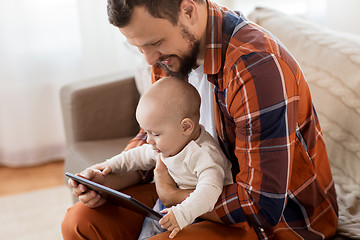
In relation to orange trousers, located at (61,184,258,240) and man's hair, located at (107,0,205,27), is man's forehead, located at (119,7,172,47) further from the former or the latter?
orange trousers, located at (61,184,258,240)

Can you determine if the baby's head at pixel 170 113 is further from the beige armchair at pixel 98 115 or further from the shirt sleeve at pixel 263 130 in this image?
the beige armchair at pixel 98 115

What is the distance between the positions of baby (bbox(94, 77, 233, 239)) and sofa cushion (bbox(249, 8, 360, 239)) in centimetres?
45

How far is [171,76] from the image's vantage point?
1.28m

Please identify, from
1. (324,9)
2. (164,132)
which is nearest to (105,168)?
(164,132)

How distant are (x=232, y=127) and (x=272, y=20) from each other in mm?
710

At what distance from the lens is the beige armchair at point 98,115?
6.36ft

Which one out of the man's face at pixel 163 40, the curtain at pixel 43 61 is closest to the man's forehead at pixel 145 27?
the man's face at pixel 163 40

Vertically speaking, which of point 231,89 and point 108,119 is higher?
point 231,89

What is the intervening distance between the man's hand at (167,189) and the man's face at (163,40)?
27cm

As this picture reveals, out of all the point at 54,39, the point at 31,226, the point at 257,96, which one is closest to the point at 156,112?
the point at 257,96

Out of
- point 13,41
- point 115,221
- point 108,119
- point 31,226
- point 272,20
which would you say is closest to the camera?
point 115,221

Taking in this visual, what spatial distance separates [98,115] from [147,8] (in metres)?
0.93

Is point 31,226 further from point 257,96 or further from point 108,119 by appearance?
point 257,96

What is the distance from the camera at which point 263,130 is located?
43.7 inches
